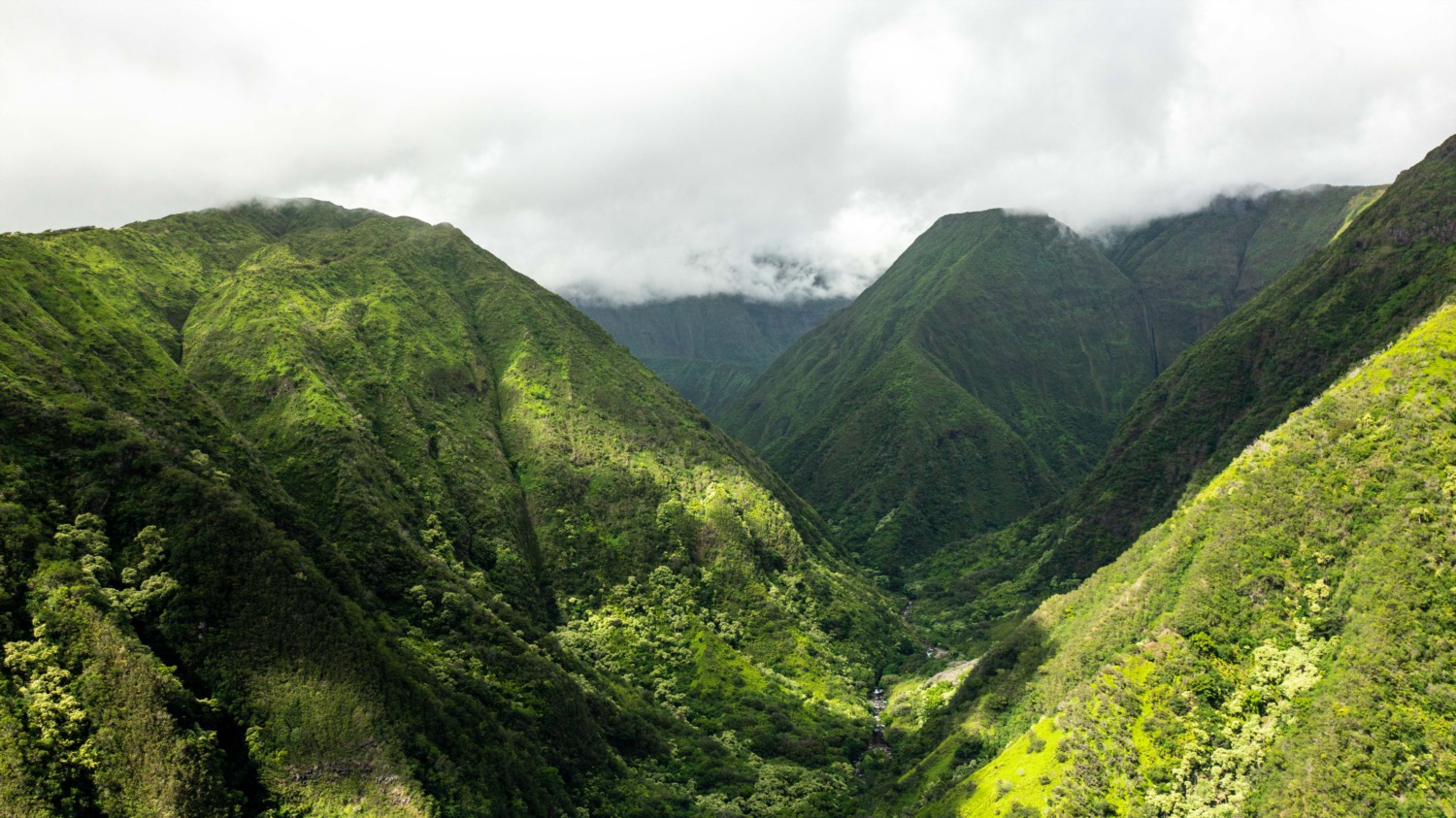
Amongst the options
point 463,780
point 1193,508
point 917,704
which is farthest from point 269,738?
point 1193,508

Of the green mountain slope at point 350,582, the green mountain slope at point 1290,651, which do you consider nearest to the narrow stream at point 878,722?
the green mountain slope at point 350,582

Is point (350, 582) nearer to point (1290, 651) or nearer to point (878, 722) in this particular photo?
point (878, 722)

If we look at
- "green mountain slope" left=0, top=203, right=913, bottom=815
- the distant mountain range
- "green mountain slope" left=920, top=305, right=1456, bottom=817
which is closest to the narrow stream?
the distant mountain range

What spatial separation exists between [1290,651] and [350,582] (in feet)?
380

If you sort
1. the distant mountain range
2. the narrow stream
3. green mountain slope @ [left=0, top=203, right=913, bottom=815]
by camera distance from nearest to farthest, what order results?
1. the distant mountain range
2. green mountain slope @ [left=0, top=203, right=913, bottom=815]
3. the narrow stream

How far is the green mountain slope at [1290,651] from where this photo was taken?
74.0 metres

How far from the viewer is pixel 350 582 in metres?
106

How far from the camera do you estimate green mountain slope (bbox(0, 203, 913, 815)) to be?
76.5 meters

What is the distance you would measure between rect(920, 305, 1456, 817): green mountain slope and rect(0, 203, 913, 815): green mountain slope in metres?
41.8

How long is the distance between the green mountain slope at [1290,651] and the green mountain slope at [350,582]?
41825mm

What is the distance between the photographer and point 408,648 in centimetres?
10244

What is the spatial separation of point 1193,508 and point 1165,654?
32.8 m

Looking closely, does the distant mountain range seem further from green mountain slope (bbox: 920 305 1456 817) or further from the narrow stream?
the narrow stream

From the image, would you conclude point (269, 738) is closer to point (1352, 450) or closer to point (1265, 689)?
point (1265, 689)
